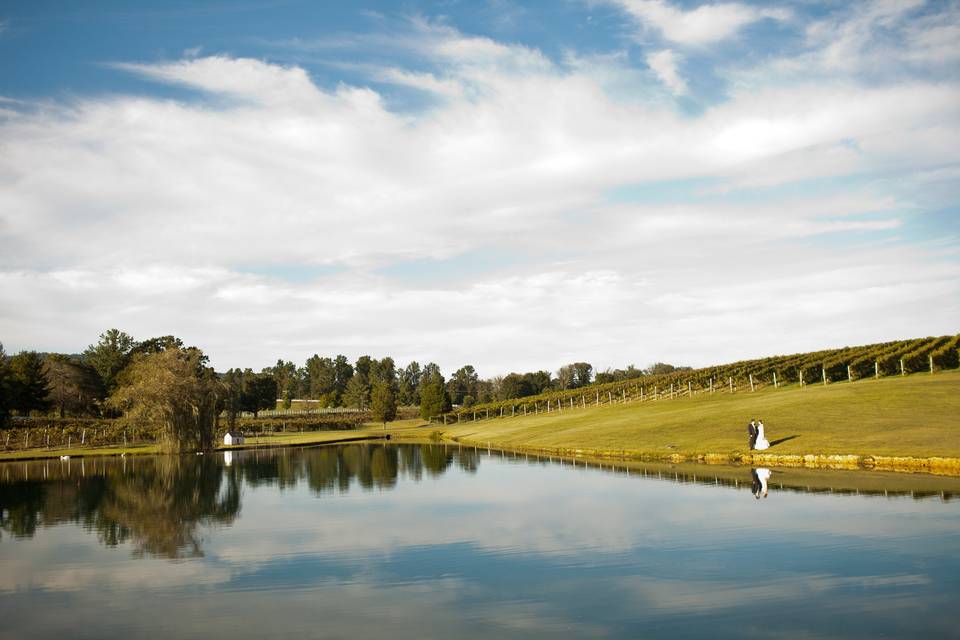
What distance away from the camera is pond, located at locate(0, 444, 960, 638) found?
1678 cm

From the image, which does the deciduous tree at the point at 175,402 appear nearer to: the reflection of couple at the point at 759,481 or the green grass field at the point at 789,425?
the green grass field at the point at 789,425

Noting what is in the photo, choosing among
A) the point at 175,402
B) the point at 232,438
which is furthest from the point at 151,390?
the point at 232,438

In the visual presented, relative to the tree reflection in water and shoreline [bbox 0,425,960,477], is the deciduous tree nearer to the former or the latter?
shoreline [bbox 0,425,960,477]

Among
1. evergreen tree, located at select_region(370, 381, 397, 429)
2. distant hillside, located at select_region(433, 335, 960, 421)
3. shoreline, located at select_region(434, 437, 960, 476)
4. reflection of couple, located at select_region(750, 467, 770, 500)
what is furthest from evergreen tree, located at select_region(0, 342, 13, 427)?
reflection of couple, located at select_region(750, 467, 770, 500)

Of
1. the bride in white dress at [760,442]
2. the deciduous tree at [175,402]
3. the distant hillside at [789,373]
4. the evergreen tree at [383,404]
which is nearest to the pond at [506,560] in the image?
the bride in white dress at [760,442]

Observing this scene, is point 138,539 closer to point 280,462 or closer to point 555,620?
point 555,620

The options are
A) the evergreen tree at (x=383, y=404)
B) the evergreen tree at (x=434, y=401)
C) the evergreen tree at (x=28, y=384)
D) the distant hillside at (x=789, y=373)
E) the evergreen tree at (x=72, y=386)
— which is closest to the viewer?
the distant hillside at (x=789, y=373)

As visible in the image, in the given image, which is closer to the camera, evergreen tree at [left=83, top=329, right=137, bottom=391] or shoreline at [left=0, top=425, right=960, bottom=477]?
shoreline at [left=0, top=425, right=960, bottom=477]

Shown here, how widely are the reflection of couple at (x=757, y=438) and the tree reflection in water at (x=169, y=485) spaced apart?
20.2 meters

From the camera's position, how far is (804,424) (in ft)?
169

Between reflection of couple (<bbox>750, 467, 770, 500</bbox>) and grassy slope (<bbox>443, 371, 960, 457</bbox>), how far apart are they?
4725mm

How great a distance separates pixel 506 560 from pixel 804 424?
36.2 meters

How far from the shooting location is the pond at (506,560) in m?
16.8

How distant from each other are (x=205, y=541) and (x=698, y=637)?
64.2 feet
